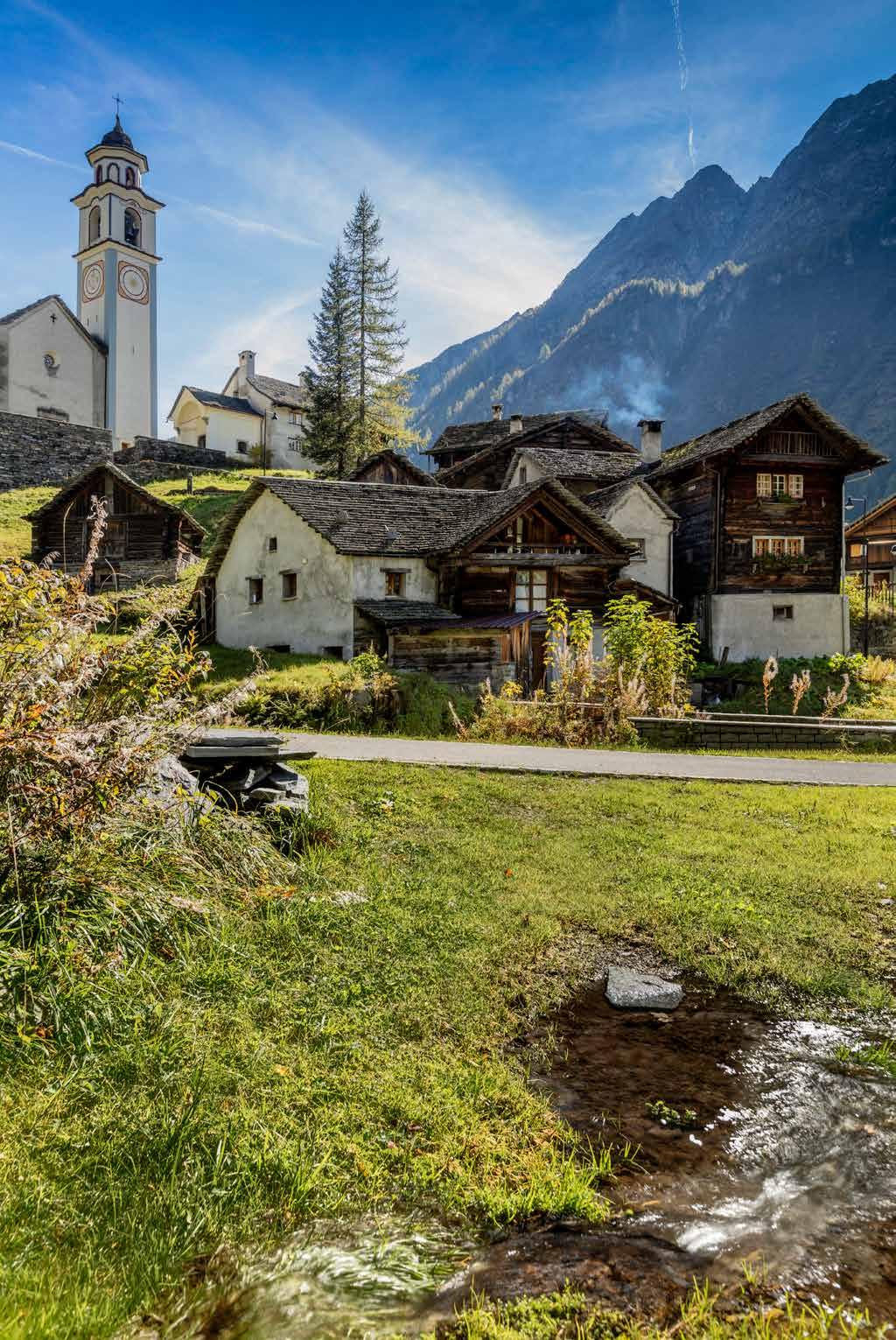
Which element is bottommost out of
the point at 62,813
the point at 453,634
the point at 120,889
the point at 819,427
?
the point at 120,889

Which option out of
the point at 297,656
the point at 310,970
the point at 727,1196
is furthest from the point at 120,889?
the point at 297,656

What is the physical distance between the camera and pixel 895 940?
5.83 metres

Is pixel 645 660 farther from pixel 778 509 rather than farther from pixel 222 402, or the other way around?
pixel 222 402

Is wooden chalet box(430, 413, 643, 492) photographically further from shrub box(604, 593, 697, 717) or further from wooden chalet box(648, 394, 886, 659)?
shrub box(604, 593, 697, 717)

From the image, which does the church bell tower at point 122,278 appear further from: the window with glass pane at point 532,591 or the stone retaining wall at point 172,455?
the window with glass pane at point 532,591

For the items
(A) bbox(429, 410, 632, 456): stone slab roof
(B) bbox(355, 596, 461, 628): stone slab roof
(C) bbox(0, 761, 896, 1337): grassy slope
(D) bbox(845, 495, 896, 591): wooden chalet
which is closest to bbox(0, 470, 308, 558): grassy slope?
(B) bbox(355, 596, 461, 628): stone slab roof

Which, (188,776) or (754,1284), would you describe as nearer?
(754,1284)

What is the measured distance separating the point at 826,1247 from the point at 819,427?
31.7m

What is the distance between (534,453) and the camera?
113 feet

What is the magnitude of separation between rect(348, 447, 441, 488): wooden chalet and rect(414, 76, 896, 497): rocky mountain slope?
254 ft

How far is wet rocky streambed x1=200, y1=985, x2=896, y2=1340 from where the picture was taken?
113 inches

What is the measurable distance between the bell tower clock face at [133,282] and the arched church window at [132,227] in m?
2.32

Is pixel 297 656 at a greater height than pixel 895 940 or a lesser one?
greater

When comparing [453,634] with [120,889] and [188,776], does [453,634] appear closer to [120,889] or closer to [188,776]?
[188,776]
